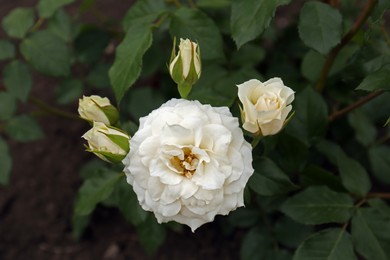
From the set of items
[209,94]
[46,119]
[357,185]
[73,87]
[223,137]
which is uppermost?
[223,137]

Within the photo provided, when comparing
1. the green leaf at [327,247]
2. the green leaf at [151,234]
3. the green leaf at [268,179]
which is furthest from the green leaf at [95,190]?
the green leaf at [327,247]

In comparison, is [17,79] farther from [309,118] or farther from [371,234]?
[371,234]

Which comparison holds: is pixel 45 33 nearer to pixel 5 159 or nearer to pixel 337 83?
pixel 5 159

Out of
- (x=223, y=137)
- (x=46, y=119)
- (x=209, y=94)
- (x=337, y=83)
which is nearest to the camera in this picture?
(x=223, y=137)

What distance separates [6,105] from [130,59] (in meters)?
0.56

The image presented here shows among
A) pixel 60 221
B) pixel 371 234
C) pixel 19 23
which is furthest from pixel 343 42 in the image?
pixel 60 221

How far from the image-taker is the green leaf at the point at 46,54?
1306 mm

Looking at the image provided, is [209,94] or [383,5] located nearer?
[383,5]

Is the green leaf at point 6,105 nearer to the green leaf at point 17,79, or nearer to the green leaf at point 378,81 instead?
the green leaf at point 17,79

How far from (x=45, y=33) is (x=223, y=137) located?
79cm

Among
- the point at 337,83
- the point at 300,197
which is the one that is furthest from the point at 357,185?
the point at 337,83

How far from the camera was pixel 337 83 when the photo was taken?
4.35ft

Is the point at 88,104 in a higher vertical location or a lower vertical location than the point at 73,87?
higher

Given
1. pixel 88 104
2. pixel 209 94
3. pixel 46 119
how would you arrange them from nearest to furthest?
pixel 88 104 < pixel 209 94 < pixel 46 119
